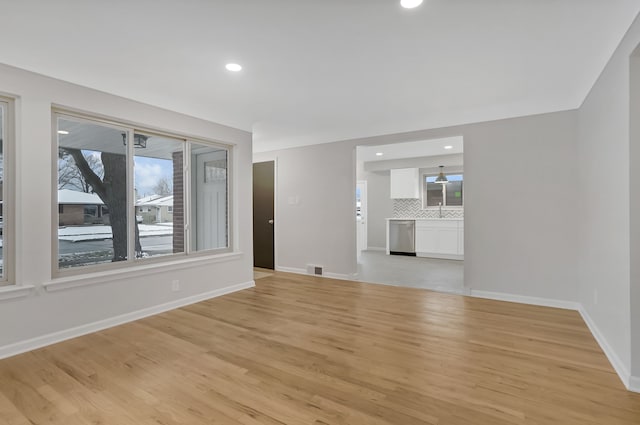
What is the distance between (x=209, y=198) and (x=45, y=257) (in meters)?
1.94

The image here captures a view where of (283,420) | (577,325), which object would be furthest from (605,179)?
(283,420)

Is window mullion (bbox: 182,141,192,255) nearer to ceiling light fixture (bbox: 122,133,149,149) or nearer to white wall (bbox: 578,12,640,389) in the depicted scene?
ceiling light fixture (bbox: 122,133,149,149)

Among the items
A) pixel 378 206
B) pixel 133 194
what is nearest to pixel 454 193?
pixel 378 206

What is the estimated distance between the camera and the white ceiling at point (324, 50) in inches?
80.8

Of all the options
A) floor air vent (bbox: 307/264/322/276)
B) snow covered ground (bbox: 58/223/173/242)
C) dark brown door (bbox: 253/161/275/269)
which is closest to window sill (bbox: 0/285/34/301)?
snow covered ground (bbox: 58/223/173/242)

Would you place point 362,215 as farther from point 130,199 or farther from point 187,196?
point 130,199

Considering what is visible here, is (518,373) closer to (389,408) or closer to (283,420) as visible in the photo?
(389,408)

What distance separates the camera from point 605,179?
8.70ft

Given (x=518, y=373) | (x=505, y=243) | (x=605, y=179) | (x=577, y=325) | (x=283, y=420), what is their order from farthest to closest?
1. (x=505, y=243)
2. (x=577, y=325)
3. (x=605, y=179)
4. (x=518, y=373)
5. (x=283, y=420)

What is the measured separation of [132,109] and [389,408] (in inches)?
143

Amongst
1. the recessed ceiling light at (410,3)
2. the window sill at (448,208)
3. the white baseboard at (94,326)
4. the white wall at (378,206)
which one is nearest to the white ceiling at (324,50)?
the recessed ceiling light at (410,3)

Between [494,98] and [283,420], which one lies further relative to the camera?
[494,98]

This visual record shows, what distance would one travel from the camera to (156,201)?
12.6 ft

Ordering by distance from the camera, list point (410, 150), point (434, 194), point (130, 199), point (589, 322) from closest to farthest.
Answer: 1. point (589, 322)
2. point (130, 199)
3. point (410, 150)
4. point (434, 194)
